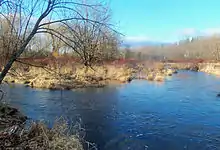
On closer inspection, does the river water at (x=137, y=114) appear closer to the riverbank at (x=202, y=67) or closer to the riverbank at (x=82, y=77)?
the riverbank at (x=82, y=77)

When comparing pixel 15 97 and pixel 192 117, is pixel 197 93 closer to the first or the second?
pixel 192 117

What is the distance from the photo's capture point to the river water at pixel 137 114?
804cm

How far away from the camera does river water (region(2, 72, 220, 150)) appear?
26.4 ft

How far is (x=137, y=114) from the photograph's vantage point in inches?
442

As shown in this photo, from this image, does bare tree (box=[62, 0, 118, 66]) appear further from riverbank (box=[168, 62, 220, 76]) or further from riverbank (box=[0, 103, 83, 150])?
riverbank (box=[168, 62, 220, 76])

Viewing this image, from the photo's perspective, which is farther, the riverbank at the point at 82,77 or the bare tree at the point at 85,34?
the riverbank at the point at 82,77

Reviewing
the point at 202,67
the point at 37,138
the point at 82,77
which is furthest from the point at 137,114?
the point at 202,67

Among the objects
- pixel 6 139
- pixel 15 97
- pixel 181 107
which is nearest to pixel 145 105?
pixel 181 107

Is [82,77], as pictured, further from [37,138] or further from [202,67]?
[202,67]

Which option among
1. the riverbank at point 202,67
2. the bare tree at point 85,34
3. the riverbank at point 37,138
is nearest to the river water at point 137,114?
the riverbank at point 37,138

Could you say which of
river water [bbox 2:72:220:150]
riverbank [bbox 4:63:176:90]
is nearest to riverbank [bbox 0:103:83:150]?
river water [bbox 2:72:220:150]

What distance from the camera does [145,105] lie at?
42.9ft

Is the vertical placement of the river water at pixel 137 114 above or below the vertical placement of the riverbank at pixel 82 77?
below

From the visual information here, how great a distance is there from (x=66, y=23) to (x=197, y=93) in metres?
13.3
